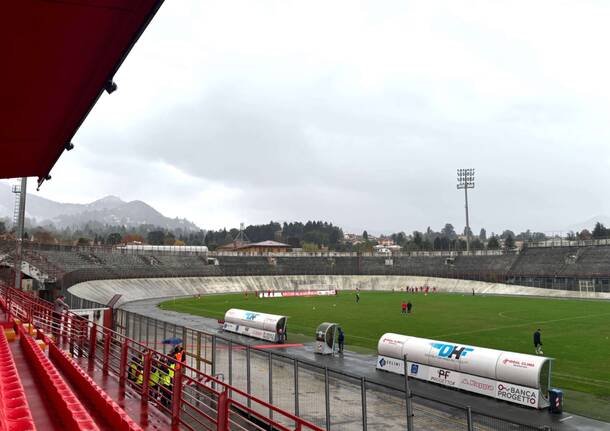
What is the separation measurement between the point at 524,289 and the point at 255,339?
198 ft

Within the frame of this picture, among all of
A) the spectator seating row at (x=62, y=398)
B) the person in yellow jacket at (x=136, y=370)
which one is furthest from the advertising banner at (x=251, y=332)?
the spectator seating row at (x=62, y=398)

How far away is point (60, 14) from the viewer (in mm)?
4828

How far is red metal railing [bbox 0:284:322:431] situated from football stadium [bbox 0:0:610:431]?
61mm

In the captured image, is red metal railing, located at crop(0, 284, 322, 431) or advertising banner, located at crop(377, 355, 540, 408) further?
advertising banner, located at crop(377, 355, 540, 408)

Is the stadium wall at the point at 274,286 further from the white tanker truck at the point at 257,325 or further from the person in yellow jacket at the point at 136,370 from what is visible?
the person in yellow jacket at the point at 136,370

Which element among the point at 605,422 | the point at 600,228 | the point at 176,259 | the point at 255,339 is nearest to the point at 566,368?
the point at 605,422

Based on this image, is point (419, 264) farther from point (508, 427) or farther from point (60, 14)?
point (60, 14)

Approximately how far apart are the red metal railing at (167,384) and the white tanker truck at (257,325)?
523 inches

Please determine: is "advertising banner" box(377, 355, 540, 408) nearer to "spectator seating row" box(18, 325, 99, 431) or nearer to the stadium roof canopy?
"spectator seating row" box(18, 325, 99, 431)

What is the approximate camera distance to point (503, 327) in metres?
39.1

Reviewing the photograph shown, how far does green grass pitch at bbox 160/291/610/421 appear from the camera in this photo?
22.0 metres

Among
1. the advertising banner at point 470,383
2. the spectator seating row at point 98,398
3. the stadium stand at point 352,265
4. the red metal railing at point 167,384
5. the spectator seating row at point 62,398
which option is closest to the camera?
the spectator seating row at point 62,398

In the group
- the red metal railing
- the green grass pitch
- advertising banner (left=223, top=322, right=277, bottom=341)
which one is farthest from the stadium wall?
the red metal railing

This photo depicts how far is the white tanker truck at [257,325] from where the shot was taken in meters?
32.6
